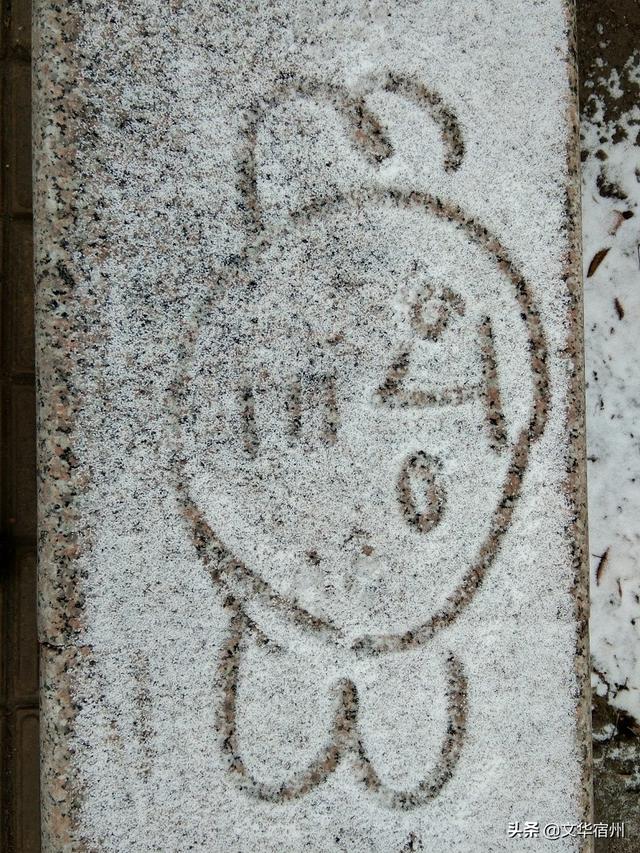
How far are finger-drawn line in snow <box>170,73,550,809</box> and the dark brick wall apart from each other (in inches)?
16.8

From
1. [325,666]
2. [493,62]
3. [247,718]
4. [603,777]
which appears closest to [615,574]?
[603,777]

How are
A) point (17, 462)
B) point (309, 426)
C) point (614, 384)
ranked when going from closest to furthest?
point (309, 426) < point (17, 462) < point (614, 384)

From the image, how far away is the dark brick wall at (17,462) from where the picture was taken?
3.96 feet

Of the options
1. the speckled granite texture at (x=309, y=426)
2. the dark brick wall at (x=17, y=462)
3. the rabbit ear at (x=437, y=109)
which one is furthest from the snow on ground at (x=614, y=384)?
the dark brick wall at (x=17, y=462)

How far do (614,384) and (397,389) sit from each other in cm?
62

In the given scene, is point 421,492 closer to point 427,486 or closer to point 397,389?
point 427,486

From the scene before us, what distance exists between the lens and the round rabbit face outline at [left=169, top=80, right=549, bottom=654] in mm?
971

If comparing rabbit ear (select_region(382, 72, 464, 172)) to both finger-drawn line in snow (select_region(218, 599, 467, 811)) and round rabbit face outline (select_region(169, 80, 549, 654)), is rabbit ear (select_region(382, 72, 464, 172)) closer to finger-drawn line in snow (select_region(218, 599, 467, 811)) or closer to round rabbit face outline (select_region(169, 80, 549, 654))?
round rabbit face outline (select_region(169, 80, 549, 654))

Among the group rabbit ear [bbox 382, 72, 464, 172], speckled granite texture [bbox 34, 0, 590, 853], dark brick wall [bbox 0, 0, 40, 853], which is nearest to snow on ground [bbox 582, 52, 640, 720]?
speckled granite texture [bbox 34, 0, 590, 853]

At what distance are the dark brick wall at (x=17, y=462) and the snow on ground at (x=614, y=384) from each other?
1.08m

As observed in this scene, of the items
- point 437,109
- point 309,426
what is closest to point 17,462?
point 309,426

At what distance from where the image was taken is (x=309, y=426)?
3.26 feet

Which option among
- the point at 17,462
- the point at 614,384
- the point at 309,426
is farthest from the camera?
the point at 614,384

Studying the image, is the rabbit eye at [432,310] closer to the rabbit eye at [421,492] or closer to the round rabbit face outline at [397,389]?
the round rabbit face outline at [397,389]
